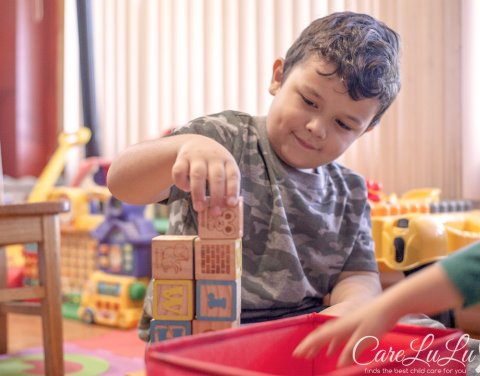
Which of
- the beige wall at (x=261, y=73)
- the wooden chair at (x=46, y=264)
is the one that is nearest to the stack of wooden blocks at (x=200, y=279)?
the wooden chair at (x=46, y=264)

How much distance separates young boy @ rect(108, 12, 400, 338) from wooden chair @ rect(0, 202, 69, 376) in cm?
62

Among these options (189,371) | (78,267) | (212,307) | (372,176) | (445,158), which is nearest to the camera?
(189,371)

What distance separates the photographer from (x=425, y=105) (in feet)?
6.10

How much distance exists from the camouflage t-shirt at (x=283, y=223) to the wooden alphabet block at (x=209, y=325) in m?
0.24

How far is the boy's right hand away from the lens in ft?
1.87

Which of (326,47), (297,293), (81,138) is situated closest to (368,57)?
(326,47)

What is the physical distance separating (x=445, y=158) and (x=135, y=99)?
A: 1.40 metres

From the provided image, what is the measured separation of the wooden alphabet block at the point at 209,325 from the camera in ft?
1.87

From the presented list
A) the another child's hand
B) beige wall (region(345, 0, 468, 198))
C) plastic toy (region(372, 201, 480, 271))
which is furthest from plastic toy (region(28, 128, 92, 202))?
the another child's hand

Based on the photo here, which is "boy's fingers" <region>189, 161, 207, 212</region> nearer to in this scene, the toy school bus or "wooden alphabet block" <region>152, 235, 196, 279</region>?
"wooden alphabet block" <region>152, 235, 196, 279</region>

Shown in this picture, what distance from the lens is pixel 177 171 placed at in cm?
58

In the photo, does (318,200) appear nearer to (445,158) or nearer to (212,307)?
(212,307)

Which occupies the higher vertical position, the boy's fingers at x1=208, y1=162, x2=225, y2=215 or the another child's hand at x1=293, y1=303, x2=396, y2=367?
the boy's fingers at x1=208, y1=162, x2=225, y2=215

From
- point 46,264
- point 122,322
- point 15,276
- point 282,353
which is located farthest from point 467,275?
point 15,276
